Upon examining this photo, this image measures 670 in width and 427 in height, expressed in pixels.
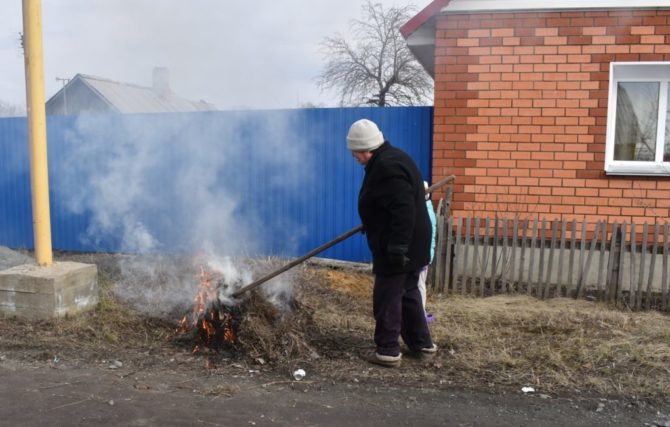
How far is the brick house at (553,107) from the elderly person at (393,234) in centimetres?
266

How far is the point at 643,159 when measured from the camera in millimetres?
6426

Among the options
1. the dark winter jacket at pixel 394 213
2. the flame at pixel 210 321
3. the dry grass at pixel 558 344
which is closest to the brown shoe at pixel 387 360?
the dry grass at pixel 558 344

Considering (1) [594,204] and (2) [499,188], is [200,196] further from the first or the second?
(1) [594,204]

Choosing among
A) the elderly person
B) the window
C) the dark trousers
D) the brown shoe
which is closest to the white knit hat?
the elderly person

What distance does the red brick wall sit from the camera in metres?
6.16

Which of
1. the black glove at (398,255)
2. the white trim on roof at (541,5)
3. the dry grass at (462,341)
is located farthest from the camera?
the white trim on roof at (541,5)

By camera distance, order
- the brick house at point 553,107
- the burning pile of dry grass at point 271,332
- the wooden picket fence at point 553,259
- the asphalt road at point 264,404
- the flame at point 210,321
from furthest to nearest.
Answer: the brick house at point 553,107 → the wooden picket fence at point 553,259 → the flame at point 210,321 → the burning pile of dry grass at point 271,332 → the asphalt road at point 264,404

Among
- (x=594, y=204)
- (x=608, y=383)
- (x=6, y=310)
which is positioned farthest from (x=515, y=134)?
(x=6, y=310)

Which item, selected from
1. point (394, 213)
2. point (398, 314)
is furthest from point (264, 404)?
point (394, 213)

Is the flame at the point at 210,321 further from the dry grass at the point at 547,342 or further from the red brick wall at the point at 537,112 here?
the red brick wall at the point at 537,112

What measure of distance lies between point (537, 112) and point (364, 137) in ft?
10.7

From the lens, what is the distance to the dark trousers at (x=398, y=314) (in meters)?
3.98

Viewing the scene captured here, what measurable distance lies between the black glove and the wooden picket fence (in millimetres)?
2467

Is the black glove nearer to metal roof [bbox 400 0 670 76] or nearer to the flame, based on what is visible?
the flame
